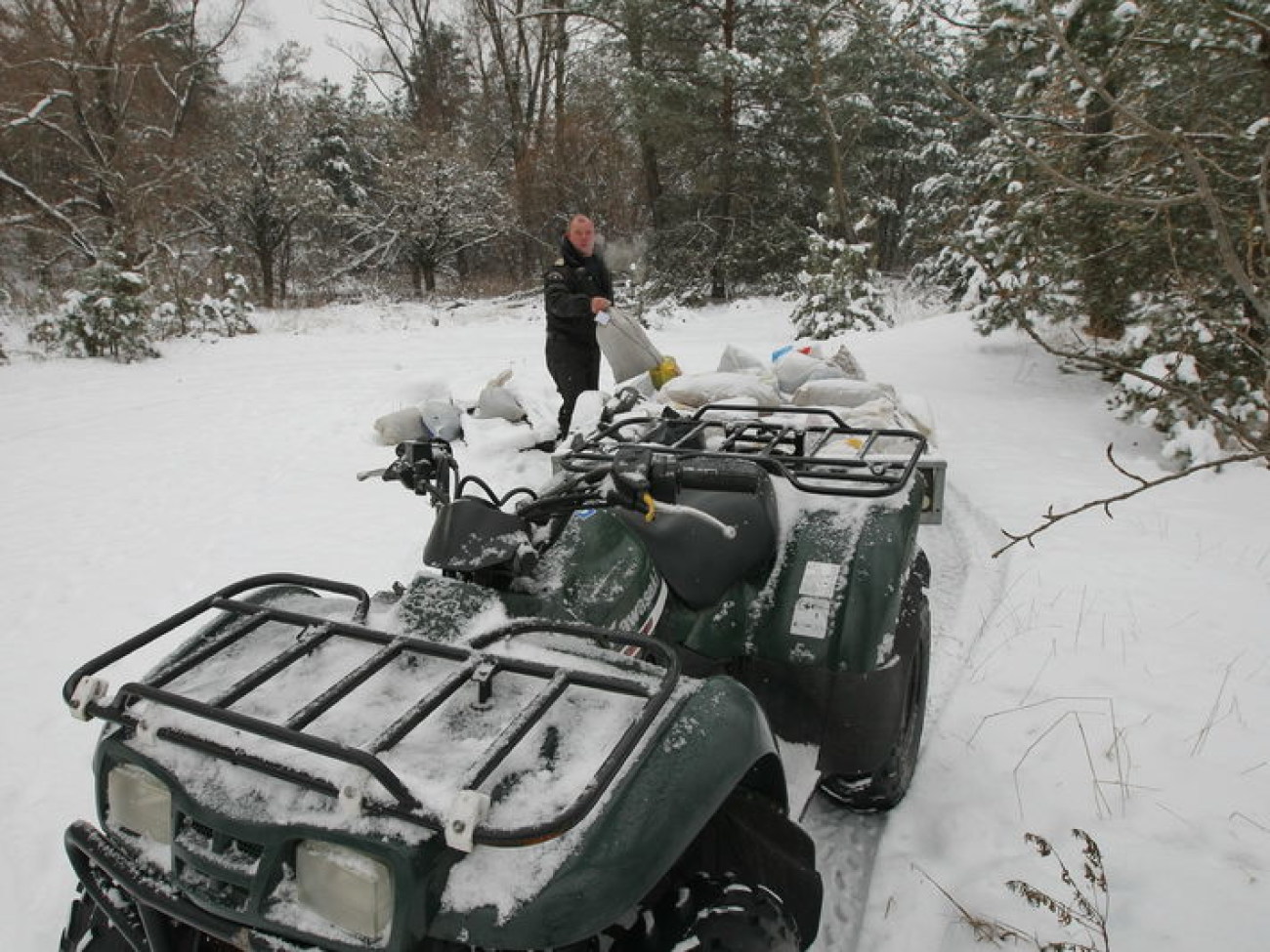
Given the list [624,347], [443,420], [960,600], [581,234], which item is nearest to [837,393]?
[624,347]

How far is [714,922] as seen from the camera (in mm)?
1311

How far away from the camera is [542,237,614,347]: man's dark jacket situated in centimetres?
611

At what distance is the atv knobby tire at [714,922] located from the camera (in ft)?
4.26

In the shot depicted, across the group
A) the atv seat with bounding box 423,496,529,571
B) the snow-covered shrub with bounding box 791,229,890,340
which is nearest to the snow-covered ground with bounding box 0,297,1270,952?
the atv seat with bounding box 423,496,529,571

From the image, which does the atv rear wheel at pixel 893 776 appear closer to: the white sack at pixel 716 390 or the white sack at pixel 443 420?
the white sack at pixel 716 390

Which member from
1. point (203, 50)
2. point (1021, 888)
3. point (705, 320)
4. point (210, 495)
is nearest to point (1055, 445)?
point (1021, 888)

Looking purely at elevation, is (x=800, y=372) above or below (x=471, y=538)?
below

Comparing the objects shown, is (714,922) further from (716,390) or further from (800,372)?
(800,372)

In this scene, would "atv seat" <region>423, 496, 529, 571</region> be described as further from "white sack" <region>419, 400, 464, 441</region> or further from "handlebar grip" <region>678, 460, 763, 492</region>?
"white sack" <region>419, 400, 464, 441</region>

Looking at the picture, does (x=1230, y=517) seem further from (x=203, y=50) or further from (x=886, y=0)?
(x=203, y=50)

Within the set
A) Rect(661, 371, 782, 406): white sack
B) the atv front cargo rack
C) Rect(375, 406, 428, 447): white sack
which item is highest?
the atv front cargo rack

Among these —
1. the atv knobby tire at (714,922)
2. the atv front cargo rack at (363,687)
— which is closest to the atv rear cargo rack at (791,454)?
the atv front cargo rack at (363,687)

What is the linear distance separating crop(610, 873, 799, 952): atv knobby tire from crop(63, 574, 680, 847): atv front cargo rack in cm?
30

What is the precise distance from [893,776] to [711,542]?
948 mm
